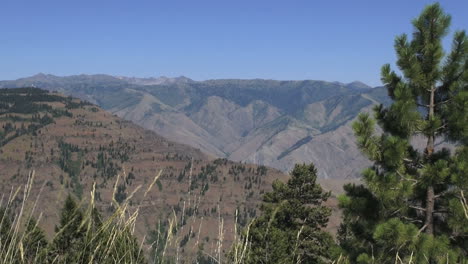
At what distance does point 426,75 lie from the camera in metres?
17.1

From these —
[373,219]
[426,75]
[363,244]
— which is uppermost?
[426,75]

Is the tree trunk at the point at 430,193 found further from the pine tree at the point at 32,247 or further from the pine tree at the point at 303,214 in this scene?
the pine tree at the point at 303,214

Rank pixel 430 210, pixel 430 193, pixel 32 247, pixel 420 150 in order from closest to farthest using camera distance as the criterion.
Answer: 1. pixel 32 247
2. pixel 430 193
3. pixel 430 210
4. pixel 420 150

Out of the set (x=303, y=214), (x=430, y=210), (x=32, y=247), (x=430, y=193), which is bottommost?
(x=303, y=214)

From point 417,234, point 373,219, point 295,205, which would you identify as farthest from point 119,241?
point 295,205

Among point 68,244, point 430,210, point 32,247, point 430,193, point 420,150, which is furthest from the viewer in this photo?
point 420,150

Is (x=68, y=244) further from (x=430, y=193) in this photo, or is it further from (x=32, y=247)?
(x=430, y=193)

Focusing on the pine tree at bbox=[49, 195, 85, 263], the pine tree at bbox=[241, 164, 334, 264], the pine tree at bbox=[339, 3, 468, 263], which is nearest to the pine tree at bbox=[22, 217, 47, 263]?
the pine tree at bbox=[49, 195, 85, 263]

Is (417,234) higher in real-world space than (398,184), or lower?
lower

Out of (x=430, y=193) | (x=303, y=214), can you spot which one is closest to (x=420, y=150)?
(x=430, y=193)

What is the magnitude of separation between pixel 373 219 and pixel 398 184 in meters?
2.36

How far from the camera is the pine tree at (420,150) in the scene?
1592cm

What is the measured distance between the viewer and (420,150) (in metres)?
18.2

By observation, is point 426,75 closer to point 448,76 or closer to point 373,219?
point 448,76
